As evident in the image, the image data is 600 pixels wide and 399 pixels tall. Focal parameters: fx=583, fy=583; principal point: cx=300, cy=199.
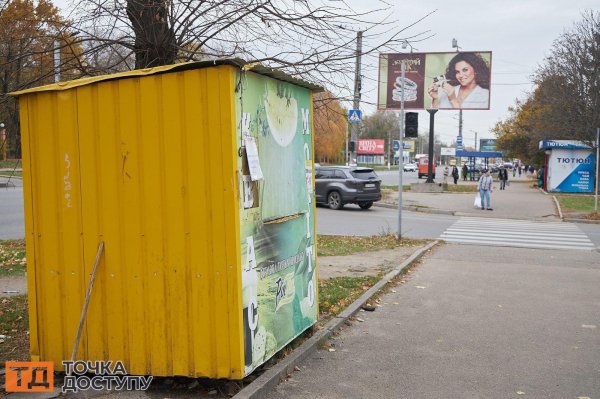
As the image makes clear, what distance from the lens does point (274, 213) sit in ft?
16.2

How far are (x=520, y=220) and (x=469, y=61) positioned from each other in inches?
598

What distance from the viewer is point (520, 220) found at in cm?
2278

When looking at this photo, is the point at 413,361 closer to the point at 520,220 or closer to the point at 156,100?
the point at 156,100

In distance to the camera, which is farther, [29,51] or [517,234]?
[517,234]

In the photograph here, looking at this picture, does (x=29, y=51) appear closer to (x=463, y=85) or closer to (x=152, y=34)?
(x=152, y=34)

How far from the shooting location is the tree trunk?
22.6 ft

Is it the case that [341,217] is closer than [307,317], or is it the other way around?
[307,317]

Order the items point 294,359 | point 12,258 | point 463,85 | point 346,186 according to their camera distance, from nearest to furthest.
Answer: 1. point 294,359
2. point 12,258
3. point 346,186
4. point 463,85

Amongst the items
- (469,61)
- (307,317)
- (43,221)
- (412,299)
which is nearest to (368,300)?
(412,299)

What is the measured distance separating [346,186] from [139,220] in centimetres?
1952

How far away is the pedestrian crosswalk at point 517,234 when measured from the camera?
1570 centimetres

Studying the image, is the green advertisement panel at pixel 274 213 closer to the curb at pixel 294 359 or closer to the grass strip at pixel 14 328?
the curb at pixel 294 359

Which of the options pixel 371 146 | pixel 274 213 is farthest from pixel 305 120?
pixel 371 146

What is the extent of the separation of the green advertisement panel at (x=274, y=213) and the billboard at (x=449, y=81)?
3004cm
